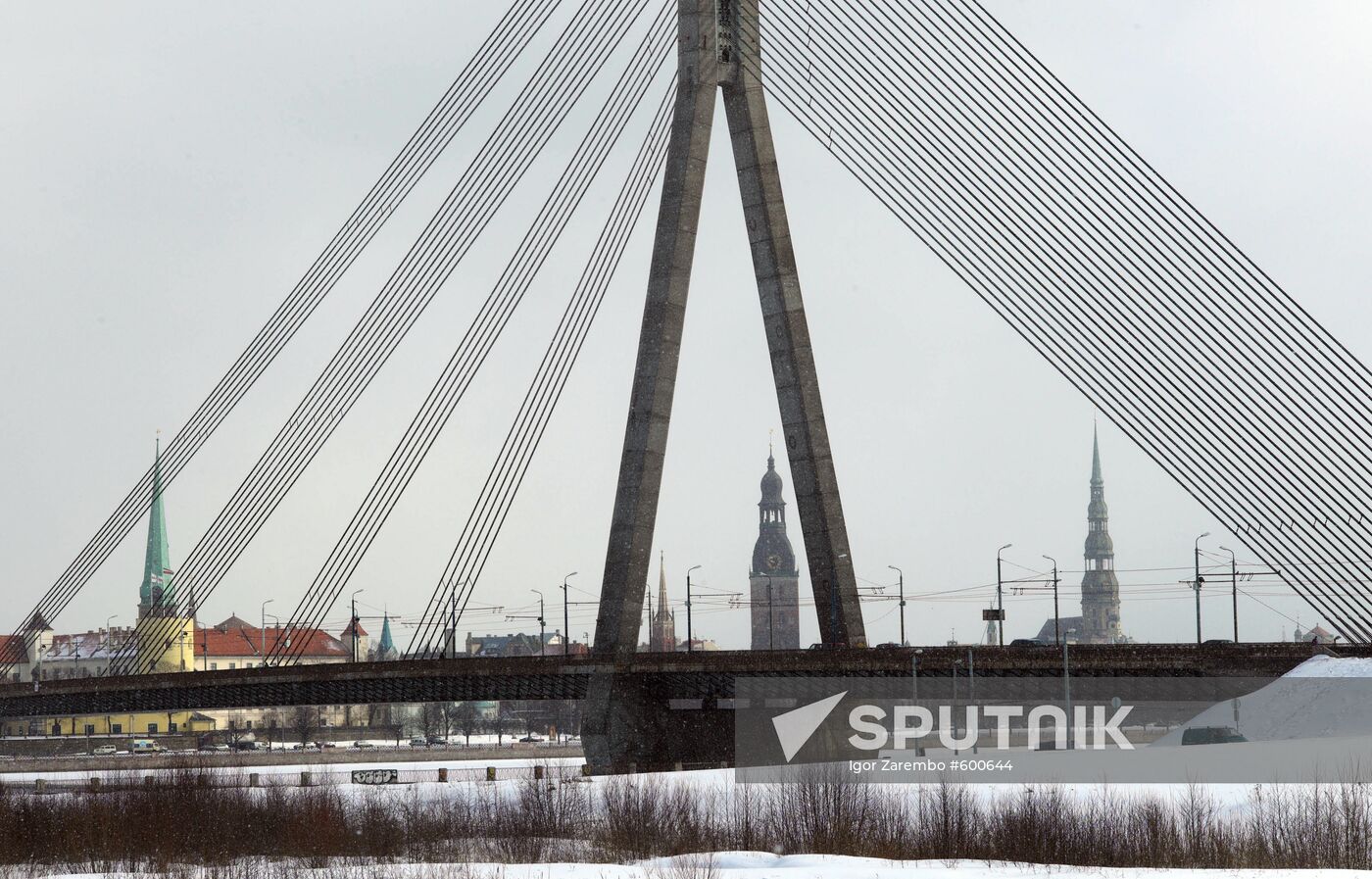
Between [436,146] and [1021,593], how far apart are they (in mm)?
87388

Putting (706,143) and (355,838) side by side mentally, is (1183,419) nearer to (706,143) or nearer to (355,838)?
(706,143)

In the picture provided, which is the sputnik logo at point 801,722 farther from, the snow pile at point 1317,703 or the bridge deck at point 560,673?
the snow pile at point 1317,703

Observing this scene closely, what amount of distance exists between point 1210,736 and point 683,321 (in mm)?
23561

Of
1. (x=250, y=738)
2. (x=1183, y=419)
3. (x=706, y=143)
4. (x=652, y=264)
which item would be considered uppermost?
(x=706, y=143)

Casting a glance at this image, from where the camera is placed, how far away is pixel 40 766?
381ft

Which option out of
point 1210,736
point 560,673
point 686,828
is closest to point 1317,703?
point 1210,736

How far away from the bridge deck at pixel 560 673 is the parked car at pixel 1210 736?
283cm

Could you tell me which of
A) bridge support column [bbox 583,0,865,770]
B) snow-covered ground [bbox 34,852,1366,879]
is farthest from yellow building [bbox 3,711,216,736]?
snow-covered ground [bbox 34,852,1366,879]

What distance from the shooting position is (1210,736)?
2226 inches

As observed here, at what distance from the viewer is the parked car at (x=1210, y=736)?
54.8 metres

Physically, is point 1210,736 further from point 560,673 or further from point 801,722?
point 560,673

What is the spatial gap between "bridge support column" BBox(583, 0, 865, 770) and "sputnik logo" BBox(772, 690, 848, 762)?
518 centimetres

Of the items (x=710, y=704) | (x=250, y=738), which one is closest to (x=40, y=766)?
(x=250, y=738)

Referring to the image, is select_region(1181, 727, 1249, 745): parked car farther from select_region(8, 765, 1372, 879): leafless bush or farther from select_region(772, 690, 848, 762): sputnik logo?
select_region(772, 690, 848, 762): sputnik logo
